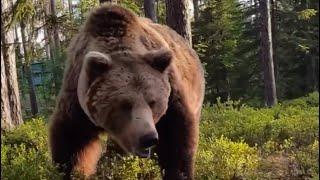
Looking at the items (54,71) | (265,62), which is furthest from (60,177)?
(54,71)

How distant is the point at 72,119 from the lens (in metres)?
4.26

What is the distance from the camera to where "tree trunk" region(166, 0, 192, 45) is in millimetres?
7746

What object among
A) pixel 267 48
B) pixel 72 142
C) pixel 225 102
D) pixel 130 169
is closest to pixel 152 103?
pixel 72 142

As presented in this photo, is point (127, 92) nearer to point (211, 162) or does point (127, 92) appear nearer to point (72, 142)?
point (72, 142)

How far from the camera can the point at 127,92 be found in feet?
12.1

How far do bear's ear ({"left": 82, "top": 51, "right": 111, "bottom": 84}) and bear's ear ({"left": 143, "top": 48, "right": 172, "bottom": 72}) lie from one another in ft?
1.07

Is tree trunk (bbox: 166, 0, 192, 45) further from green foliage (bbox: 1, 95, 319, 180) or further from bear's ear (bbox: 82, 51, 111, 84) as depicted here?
bear's ear (bbox: 82, 51, 111, 84)

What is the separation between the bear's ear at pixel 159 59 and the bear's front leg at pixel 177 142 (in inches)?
15.6

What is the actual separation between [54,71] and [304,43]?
13.3 metres

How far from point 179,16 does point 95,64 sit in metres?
4.21

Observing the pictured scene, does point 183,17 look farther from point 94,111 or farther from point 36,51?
point 94,111

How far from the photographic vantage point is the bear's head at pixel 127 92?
359 centimetres

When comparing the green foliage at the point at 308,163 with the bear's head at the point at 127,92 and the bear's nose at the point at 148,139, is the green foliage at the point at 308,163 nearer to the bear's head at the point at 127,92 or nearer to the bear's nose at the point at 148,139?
A: the bear's head at the point at 127,92

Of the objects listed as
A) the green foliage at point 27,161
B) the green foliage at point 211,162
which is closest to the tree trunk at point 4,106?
the green foliage at point 27,161
